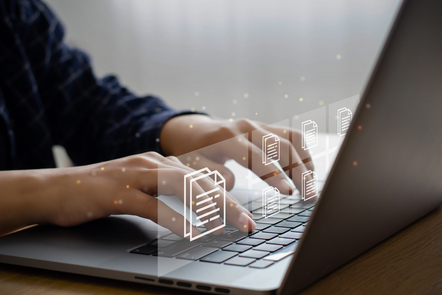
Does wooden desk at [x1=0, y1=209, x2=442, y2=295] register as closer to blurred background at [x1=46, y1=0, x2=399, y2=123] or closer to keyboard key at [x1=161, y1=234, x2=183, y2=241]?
keyboard key at [x1=161, y1=234, x2=183, y2=241]

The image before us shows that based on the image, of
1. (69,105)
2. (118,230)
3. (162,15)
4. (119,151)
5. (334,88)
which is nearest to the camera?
(118,230)

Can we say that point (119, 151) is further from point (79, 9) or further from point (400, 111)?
point (79, 9)

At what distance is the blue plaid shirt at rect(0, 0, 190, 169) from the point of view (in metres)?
0.81

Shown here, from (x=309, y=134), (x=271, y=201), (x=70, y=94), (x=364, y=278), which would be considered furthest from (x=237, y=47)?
(x=364, y=278)

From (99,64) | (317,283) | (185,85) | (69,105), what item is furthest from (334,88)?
(317,283)

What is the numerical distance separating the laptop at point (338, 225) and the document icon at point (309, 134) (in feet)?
0.48

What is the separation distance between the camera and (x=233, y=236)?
0.34 meters

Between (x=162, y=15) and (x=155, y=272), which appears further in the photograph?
(x=162, y=15)

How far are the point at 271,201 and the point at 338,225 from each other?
231 mm

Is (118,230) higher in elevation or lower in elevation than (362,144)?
lower

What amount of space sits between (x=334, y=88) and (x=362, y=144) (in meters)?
1.83

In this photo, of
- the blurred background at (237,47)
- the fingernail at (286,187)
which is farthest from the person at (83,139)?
the blurred background at (237,47)

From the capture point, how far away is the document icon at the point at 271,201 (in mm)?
438

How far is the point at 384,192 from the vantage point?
0.92 ft
